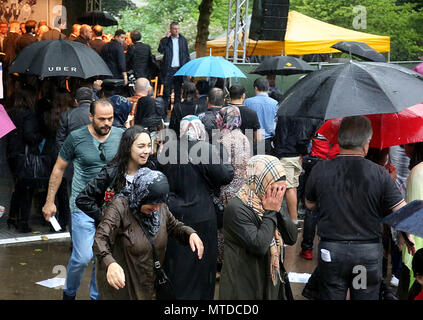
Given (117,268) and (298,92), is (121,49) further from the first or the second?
(117,268)

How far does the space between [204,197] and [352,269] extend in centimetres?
179

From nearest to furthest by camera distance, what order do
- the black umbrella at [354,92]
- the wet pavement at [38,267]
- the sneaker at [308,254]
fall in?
the black umbrella at [354,92] < the wet pavement at [38,267] < the sneaker at [308,254]

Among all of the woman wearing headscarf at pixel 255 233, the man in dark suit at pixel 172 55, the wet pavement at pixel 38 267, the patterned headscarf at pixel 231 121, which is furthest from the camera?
the man in dark suit at pixel 172 55

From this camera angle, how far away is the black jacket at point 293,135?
9055 millimetres

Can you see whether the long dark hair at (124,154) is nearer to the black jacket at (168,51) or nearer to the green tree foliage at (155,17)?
the black jacket at (168,51)

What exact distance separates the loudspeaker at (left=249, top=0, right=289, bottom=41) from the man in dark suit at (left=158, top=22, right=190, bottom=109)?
6.58 feet

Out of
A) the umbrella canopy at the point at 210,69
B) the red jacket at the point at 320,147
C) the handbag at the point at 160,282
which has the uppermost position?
the umbrella canopy at the point at 210,69

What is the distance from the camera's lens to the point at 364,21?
34344 mm

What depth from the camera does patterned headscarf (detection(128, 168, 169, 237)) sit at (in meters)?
4.44

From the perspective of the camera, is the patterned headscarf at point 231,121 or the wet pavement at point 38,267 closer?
the wet pavement at point 38,267

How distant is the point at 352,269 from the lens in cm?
475

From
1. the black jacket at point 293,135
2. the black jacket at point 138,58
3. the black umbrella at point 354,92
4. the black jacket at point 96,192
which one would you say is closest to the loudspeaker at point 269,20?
the black jacket at point 138,58

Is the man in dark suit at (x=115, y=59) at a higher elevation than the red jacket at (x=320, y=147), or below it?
higher

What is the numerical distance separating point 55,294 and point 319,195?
3413 millimetres
